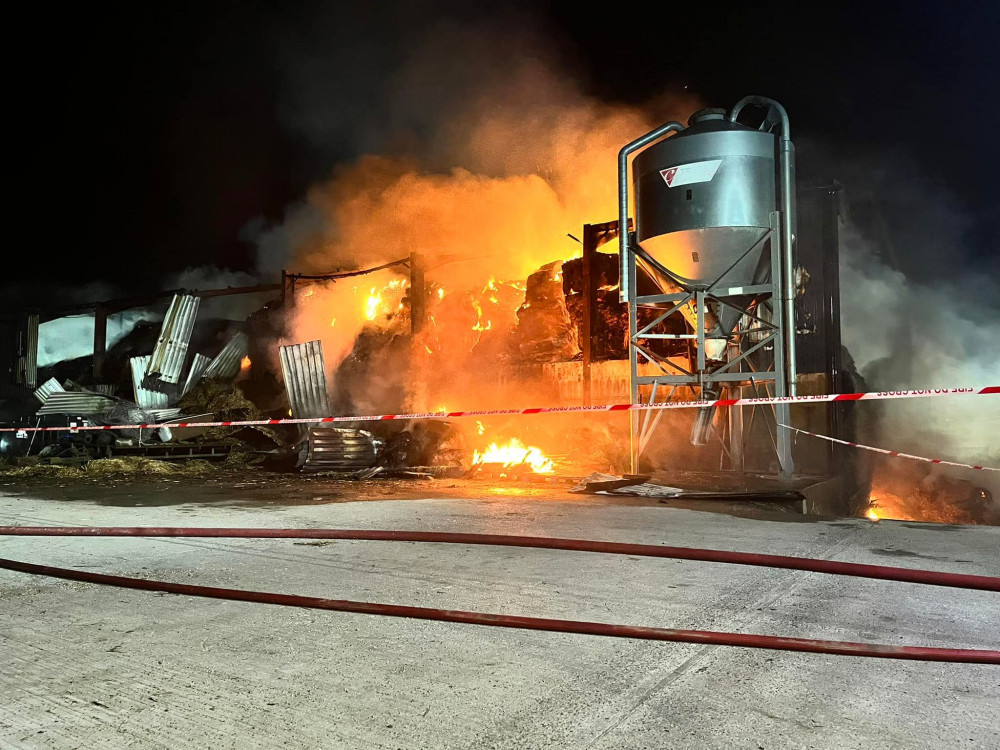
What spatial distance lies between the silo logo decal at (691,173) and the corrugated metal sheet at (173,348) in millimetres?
14091

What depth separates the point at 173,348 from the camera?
58.9 feet

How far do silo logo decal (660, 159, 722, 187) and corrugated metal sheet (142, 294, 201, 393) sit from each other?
1409 centimetres

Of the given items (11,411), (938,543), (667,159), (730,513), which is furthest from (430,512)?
(11,411)

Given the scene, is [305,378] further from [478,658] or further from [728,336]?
[478,658]

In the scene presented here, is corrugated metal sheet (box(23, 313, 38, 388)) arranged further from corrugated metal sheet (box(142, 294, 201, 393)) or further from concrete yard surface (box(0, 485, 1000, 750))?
concrete yard surface (box(0, 485, 1000, 750))

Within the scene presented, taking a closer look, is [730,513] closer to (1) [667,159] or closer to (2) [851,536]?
(2) [851,536]

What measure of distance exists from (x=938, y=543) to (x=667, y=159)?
6.25 metres

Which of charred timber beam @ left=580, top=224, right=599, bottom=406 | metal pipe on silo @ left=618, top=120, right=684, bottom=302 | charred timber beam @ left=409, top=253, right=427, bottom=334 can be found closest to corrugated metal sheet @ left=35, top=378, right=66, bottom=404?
charred timber beam @ left=409, top=253, right=427, bottom=334

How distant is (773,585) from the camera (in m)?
3.59

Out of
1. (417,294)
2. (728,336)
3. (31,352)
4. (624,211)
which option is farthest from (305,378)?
(31,352)

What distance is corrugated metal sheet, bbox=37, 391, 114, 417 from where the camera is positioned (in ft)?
48.1

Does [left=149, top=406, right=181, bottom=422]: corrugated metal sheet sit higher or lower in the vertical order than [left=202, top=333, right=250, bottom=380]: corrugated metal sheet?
lower

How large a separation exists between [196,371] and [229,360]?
0.90m

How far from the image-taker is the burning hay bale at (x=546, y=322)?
49.5 feet
